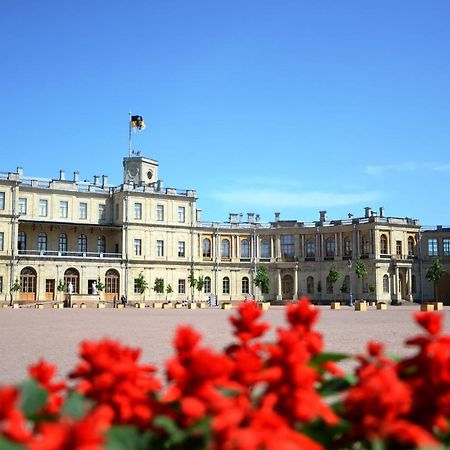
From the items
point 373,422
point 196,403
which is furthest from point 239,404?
point 373,422

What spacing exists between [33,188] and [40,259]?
763 cm

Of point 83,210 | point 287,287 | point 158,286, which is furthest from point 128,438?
point 287,287

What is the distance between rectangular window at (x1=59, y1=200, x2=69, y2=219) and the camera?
221ft

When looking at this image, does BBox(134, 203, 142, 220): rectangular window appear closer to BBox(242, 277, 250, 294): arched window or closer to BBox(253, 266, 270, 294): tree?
BBox(253, 266, 270, 294): tree

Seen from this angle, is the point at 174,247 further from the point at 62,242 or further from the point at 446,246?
the point at 446,246

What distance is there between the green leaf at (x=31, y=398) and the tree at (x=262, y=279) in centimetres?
6893

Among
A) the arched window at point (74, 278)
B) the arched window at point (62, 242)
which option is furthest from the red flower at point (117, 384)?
the arched window at point (62, 242)

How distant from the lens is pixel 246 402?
225 centimetres

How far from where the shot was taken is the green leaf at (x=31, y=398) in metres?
2.35

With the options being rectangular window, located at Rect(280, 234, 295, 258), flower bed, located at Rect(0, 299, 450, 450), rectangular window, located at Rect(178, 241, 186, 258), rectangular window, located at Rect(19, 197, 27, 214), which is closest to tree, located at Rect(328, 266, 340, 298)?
rectangular window, located at Rect(280, 234, 295, 258)

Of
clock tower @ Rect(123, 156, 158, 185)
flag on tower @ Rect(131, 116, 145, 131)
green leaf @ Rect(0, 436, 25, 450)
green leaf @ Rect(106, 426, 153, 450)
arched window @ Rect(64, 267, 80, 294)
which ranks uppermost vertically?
flag on tower @ Rect(131, 116, 145, 131)

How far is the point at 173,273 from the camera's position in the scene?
70.9 meters

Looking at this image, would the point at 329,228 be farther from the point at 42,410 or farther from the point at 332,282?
the point at 42,410

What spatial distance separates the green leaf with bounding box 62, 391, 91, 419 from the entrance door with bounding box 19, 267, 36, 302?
61735 millimetres
